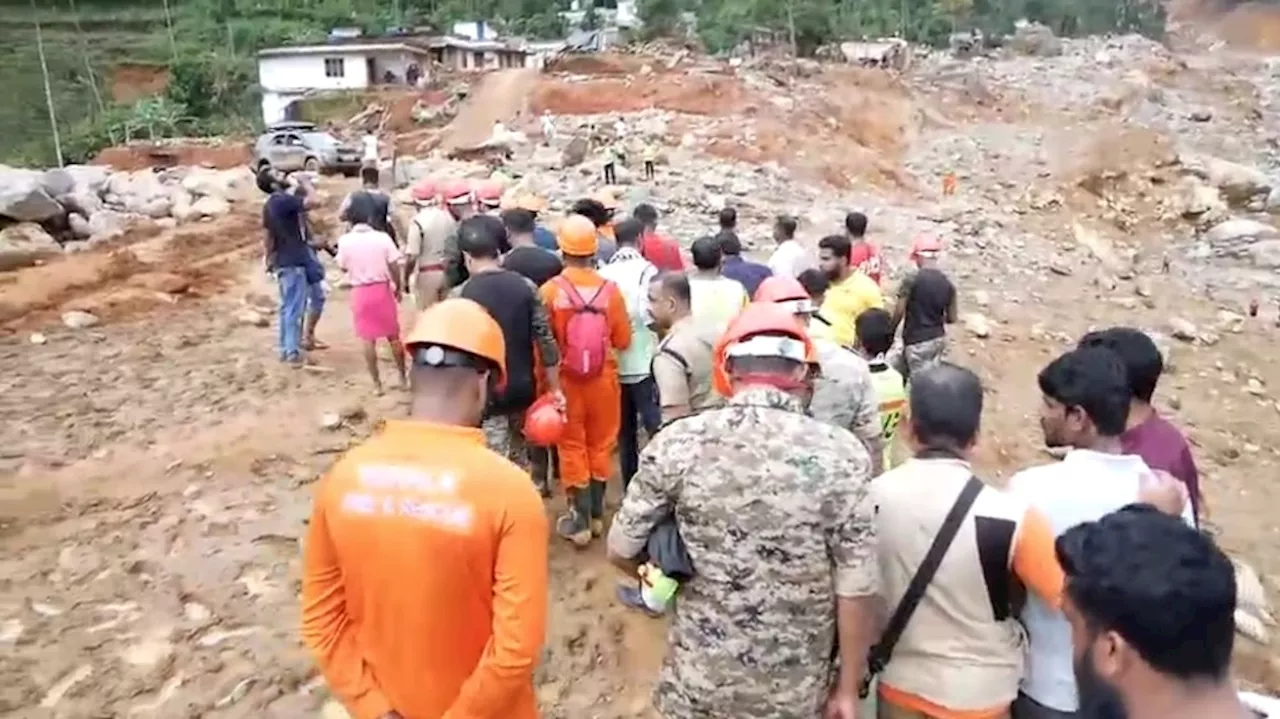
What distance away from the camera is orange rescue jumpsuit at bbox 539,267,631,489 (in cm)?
536

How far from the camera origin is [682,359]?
4902 mm

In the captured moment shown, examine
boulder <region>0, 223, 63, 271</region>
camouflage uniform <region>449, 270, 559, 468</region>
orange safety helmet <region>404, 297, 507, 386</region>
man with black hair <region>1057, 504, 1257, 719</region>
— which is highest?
orange safety helmet <region>404, 297, 507, 386</region>

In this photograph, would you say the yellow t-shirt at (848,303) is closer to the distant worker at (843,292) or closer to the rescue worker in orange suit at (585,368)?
the distant worker at (843,292)

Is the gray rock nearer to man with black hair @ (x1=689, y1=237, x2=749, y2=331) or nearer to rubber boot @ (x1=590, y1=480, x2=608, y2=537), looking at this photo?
rubber boot @ (x1=590, y1=480, x2=608, y2=537)

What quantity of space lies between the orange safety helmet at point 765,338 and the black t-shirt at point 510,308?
7.01ft

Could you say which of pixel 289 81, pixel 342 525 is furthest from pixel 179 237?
pixel 289 81

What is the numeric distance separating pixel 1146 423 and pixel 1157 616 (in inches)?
72.7

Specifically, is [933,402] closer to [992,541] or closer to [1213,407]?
[992,541]

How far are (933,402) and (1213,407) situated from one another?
1014 centimetres

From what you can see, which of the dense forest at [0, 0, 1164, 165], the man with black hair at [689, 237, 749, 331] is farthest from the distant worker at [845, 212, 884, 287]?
the dense forest at [0, 0, 1164, 165]

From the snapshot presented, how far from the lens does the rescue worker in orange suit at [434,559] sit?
2.50 meters

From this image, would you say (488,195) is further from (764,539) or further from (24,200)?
(24,200)

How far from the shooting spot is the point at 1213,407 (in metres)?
11.7

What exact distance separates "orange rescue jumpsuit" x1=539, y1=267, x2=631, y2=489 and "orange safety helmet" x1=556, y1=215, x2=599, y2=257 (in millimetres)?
106
